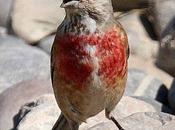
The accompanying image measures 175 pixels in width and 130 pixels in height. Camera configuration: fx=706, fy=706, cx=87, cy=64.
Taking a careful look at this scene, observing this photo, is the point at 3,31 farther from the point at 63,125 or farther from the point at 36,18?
the point at 63,125

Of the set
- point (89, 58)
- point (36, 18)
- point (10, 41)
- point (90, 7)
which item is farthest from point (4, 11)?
point (90, 7)

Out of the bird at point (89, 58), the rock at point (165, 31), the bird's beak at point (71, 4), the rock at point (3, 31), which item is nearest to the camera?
the bird's beak at point (71, 4)

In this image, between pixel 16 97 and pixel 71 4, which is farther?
pixel 16 97

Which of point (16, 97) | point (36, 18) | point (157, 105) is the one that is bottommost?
point (36, 18)

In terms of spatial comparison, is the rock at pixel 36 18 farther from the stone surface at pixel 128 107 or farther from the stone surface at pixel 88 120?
the stone surface at pixel 128 107

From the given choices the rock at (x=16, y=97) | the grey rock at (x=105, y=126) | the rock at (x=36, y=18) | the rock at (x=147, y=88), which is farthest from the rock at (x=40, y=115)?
the rock at (x=36, y=18)

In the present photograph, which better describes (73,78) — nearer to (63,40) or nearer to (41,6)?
(63,40)

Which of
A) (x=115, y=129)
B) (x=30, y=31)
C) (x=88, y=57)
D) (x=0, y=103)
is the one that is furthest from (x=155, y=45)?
Result: (x=88, y=57)
